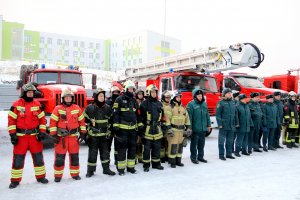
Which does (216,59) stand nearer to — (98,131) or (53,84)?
(53,84)

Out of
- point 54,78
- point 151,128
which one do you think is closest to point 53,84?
point 54,78

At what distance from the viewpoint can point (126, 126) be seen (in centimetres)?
526

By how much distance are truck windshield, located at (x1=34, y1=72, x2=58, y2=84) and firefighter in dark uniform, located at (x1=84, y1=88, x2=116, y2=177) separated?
3644 millimetres

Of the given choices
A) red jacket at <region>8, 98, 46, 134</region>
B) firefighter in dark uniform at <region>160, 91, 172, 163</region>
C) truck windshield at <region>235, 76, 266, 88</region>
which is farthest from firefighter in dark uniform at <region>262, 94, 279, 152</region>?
red jacket at <region>8, 98, 46, 134</region>

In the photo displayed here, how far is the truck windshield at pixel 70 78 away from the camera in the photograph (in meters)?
8.44

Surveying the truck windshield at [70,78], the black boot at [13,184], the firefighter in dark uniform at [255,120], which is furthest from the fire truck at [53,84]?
the firefighter in dark uniform at [255,120]

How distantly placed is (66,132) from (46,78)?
4.07 meters

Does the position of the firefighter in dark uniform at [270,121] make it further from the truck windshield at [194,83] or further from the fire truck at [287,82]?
the fire truck at [287,82]

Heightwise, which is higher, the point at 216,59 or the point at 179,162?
the point at 216,59

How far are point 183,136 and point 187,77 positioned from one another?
12.1 feet

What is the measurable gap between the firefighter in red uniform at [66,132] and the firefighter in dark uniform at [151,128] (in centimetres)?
130

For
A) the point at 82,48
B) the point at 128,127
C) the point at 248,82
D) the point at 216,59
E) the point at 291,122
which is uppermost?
the point at 82,48

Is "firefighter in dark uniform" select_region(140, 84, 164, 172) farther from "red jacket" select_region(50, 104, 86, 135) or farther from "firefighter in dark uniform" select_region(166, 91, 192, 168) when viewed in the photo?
"red jacket" select_region(50, 104, 86, 135)

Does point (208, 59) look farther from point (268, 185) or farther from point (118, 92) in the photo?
point (268, 185)
